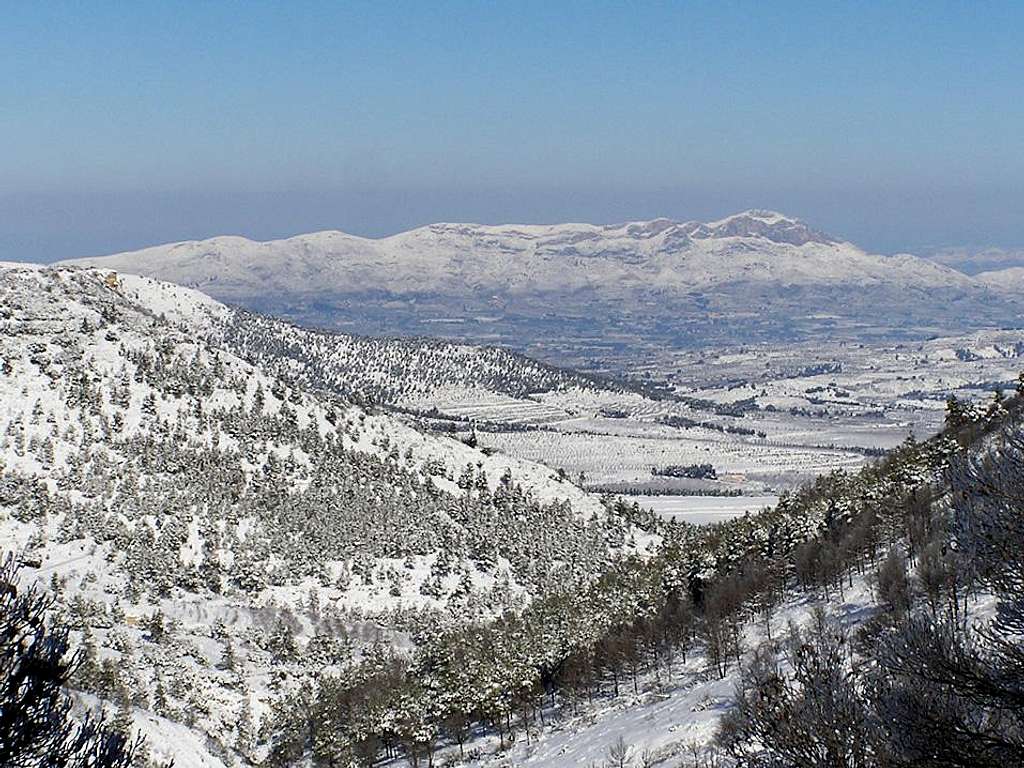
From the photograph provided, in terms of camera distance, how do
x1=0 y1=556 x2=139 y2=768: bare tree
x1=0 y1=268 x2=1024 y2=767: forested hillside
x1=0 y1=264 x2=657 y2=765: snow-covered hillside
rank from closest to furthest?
1. x1=0 y1=556 x2=139 y2=768: bare tree
2. x1=0 y1=268 x2=1024 y2=767: forested hillside
3. x1=0 y1=264 x2=657 y2=765: snow-covered hillside

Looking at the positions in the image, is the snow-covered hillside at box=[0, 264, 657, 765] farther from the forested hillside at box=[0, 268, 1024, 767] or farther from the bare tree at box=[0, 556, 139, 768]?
the bare tree at box=[0, 556, 139, 768]

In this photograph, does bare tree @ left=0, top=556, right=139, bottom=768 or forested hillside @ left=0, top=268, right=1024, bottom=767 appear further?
forested hillside @ left=0, top=268, right=1024, bottom=767

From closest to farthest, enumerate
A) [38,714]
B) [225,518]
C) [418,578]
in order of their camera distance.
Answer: [38,714] < [225,518] < [418,578]

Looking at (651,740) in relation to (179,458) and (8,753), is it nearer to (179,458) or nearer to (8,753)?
(8,753)

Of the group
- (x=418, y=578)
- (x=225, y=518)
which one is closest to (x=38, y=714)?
(x=418, y=578)

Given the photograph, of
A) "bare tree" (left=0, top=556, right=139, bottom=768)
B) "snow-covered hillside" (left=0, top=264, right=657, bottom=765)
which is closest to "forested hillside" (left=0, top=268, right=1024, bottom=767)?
"snow-covered hillside" (left=0, top=264, right=657, bottom=765)

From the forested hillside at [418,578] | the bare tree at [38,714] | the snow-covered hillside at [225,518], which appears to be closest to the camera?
the bare tree at [38,714]

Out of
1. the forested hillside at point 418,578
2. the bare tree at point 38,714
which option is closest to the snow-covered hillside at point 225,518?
the forested hillside at point 418,578

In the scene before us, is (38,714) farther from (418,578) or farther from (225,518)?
(225,518)

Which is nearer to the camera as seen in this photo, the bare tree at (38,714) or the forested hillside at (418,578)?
the bare tree at (38,714)

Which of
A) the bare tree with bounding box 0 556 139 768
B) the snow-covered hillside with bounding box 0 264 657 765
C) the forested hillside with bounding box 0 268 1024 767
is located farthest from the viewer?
the snow-covered hillside with bounding box 0 264 657 765

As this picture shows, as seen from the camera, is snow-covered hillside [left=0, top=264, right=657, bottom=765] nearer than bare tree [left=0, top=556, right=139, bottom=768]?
No

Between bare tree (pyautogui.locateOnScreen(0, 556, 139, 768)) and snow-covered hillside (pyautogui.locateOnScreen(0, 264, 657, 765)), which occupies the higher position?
bare tree (pyautogui.locateOnScreen(0, 556, 139, 768))

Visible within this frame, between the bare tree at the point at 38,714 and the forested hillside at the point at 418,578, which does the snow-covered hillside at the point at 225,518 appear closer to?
the forested hillside at the point at 418,578
